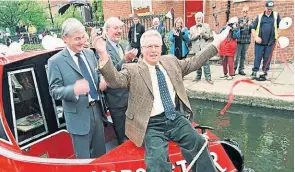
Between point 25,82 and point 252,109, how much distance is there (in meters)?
4.85

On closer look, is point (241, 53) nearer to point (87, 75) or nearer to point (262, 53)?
point (262, 53)

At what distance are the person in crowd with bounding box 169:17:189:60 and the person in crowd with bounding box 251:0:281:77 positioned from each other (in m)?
1.75

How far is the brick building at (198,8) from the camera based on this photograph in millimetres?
8750

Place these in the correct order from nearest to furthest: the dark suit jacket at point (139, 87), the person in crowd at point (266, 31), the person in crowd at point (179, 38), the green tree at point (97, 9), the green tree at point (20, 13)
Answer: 1. the dark suit jacket at point (139, 87)
2. the person in crowd at point (266, 31)
3. the person in crowd at point (179, 38)
4. the green tree at point (97, 9)
5. the green tree at point (20, 13)

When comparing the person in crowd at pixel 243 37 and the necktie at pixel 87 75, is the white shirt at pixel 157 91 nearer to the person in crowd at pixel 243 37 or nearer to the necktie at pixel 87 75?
the necktie at pixel 87 75

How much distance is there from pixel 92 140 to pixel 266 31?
578 centimetres

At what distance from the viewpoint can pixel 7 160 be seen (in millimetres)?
2809

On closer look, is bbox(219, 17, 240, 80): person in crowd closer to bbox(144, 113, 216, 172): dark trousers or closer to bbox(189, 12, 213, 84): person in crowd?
bbox(189, 12, 213, 84): person in crowd

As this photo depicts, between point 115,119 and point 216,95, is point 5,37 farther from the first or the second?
point 115,119

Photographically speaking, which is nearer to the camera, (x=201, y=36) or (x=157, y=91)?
(x=157, y=91)

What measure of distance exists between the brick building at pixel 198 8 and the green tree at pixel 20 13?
40.0ft

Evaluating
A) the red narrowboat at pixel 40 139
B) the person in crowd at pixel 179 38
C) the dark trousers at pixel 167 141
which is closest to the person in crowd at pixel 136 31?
the person in crowd at pixel 179 38

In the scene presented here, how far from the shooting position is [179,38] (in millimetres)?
7547

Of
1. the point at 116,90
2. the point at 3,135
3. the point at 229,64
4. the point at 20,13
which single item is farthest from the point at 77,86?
the point at 20,13
